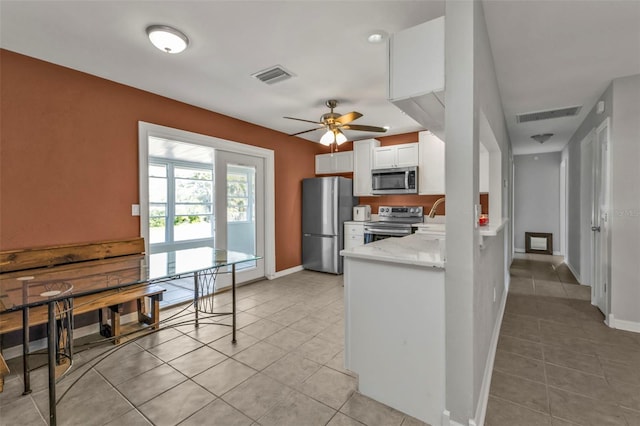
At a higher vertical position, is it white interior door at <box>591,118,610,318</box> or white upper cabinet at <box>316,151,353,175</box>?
white upper cabinet at <box>316,151,353,175</box>

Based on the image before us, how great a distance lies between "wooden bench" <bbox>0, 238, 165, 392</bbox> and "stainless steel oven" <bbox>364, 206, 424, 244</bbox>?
10.6 feet

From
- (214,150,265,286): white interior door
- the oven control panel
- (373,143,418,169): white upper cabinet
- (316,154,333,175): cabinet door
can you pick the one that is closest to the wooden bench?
(214,150,265,286): white interior door

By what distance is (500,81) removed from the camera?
2.97 metres

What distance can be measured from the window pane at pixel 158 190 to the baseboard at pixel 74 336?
3.04 meters

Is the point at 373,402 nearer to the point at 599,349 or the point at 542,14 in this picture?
the point at 599,349

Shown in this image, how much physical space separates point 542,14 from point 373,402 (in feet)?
9.08

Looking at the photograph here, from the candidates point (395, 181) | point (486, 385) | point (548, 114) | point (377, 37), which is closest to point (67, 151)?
point (377, 37)

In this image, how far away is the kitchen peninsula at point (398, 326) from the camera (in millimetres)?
1614

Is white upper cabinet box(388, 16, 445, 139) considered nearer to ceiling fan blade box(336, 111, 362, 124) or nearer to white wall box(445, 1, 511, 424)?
white wall box(445, 1, 511, 424)

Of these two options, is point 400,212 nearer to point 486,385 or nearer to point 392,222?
point 392,222

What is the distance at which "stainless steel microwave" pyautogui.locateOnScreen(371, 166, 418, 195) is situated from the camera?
4.64 meters

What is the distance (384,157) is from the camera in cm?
509

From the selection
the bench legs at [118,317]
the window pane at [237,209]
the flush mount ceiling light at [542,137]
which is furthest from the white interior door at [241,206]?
the flush mount ceiling light at [542,137]

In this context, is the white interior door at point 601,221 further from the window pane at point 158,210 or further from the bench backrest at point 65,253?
the window pane at point 158,210
